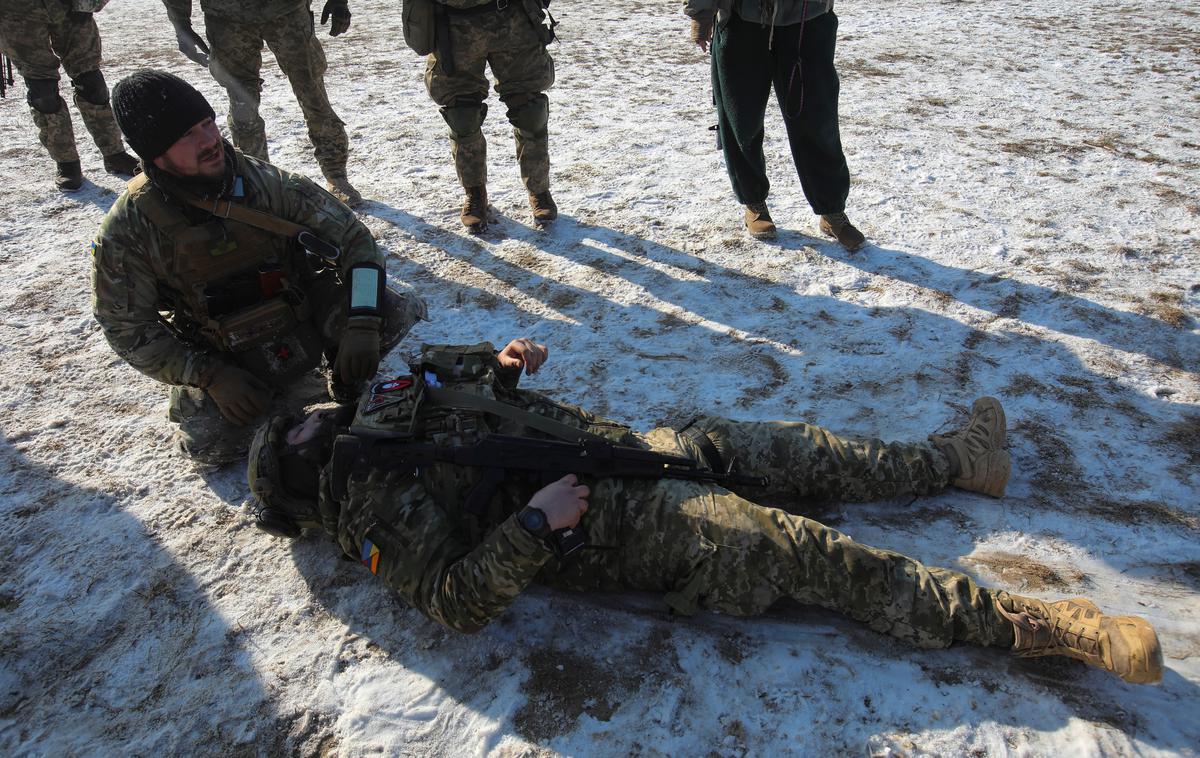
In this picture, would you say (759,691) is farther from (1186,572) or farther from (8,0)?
(8,0)

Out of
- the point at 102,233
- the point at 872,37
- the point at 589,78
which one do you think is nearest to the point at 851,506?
the point at 102,233

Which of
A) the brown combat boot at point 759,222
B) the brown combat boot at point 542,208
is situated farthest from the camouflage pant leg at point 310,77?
the brown combat boot at point 759,222

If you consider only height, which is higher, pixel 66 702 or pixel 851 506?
pixel 851 506

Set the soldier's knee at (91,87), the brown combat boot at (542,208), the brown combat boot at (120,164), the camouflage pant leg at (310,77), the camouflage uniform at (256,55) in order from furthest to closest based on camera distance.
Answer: the brown combat boot at (120,164), the soldier's knee at (91,87), the brown combat boot at (542,208), the camouflage pant leg at (310,77), the camouflage uniform at (256,55)

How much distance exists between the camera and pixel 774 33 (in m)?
4.11

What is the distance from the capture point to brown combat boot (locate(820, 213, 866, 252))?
15.0 feet

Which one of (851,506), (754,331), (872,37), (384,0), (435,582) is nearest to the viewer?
(435,582)

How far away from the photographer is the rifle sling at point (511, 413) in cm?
251

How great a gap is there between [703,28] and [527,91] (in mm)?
1161

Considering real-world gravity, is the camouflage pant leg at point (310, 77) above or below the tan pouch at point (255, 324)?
above

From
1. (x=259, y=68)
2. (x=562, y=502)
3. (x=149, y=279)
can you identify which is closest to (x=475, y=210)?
(x=259, y=68)

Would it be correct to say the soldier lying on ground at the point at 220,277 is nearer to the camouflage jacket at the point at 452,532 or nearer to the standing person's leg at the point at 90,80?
the camouflage jacket at the point at 452,532

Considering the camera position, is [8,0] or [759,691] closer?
[759,691]

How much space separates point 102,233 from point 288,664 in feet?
6.15
